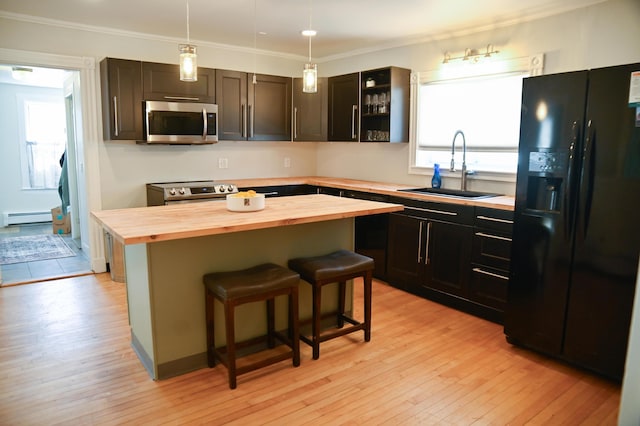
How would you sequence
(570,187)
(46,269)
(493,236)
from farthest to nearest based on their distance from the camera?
(46,269)
(493,236)
(570,187)

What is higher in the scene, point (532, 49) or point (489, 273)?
point (532, 49)

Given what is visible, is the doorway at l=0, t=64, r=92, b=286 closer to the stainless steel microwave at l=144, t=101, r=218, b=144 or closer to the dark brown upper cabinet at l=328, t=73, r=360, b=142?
the stainless steel microwave at l=144, t=101, r=218, b=144

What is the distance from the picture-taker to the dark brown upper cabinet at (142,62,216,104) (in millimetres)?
4402

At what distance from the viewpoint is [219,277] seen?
263 centimetres

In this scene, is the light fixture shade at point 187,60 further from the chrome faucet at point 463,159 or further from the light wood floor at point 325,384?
the chrome faucet at point 463,159

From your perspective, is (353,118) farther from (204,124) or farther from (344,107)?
(204,124)

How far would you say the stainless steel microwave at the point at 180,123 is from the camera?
4.40m

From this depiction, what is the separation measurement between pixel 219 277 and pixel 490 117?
9.50 feet

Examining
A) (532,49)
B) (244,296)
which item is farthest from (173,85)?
(532,49)

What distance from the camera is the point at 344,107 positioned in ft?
16.6

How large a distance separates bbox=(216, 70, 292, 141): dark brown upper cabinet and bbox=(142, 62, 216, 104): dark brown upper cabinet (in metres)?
0.11

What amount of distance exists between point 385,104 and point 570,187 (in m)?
2.38

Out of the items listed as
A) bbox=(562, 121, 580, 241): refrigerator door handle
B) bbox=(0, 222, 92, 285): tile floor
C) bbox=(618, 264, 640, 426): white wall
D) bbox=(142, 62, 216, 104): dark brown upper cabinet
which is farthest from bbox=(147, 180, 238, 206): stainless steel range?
bbox=(618, 264, 640, 426): white wall

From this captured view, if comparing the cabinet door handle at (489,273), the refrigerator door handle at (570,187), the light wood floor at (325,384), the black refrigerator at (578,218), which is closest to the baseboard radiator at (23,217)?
the light wood floor at (325,384)
